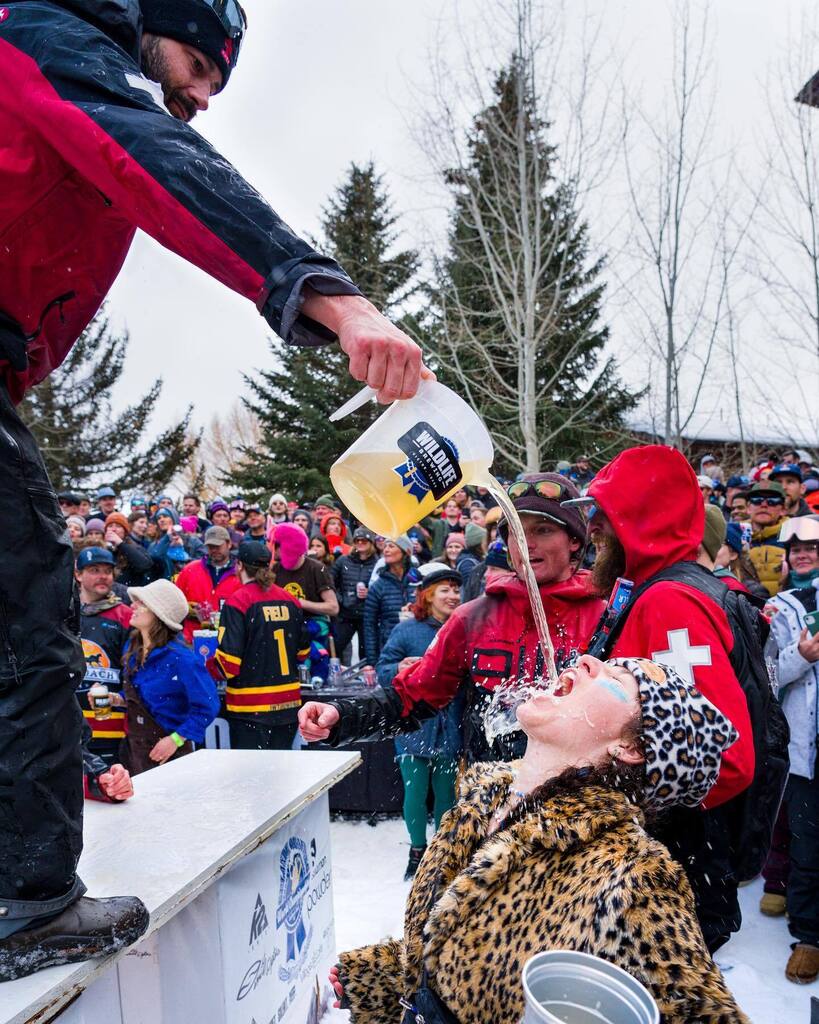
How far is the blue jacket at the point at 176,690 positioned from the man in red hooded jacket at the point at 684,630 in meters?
3.08

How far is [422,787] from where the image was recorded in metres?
5.05

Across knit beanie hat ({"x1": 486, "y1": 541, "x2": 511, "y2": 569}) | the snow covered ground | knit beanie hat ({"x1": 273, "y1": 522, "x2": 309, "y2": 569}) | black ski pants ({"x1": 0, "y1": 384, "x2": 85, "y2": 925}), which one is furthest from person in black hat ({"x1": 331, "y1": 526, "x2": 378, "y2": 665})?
black ski pants ({"x1": 0, "y1": 384, "x2": 85, "y2": 925})

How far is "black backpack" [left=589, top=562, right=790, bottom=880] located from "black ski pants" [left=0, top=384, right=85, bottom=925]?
5.16 ft

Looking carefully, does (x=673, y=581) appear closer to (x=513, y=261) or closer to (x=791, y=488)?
(x=791, y=488)

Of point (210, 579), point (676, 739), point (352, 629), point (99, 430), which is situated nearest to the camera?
point (676, 739)

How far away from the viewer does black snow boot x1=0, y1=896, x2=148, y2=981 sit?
4.79 feet

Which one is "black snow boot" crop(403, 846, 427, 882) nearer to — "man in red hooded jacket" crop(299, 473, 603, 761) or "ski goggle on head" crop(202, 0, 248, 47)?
"man in red hooded jacket" crop(299, 473, 603, 761)

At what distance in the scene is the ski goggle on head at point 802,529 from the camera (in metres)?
4.73

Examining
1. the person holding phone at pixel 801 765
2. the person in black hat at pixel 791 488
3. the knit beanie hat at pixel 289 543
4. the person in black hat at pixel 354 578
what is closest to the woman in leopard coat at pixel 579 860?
the person holding phone at pixel 801 765

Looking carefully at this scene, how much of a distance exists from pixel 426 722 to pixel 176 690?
1669mm

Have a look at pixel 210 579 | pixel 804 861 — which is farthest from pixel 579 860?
pixel 210 579

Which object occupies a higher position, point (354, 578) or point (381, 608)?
point (354, 578)

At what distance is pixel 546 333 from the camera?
12.9m

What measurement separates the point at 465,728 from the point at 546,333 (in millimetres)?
10879
